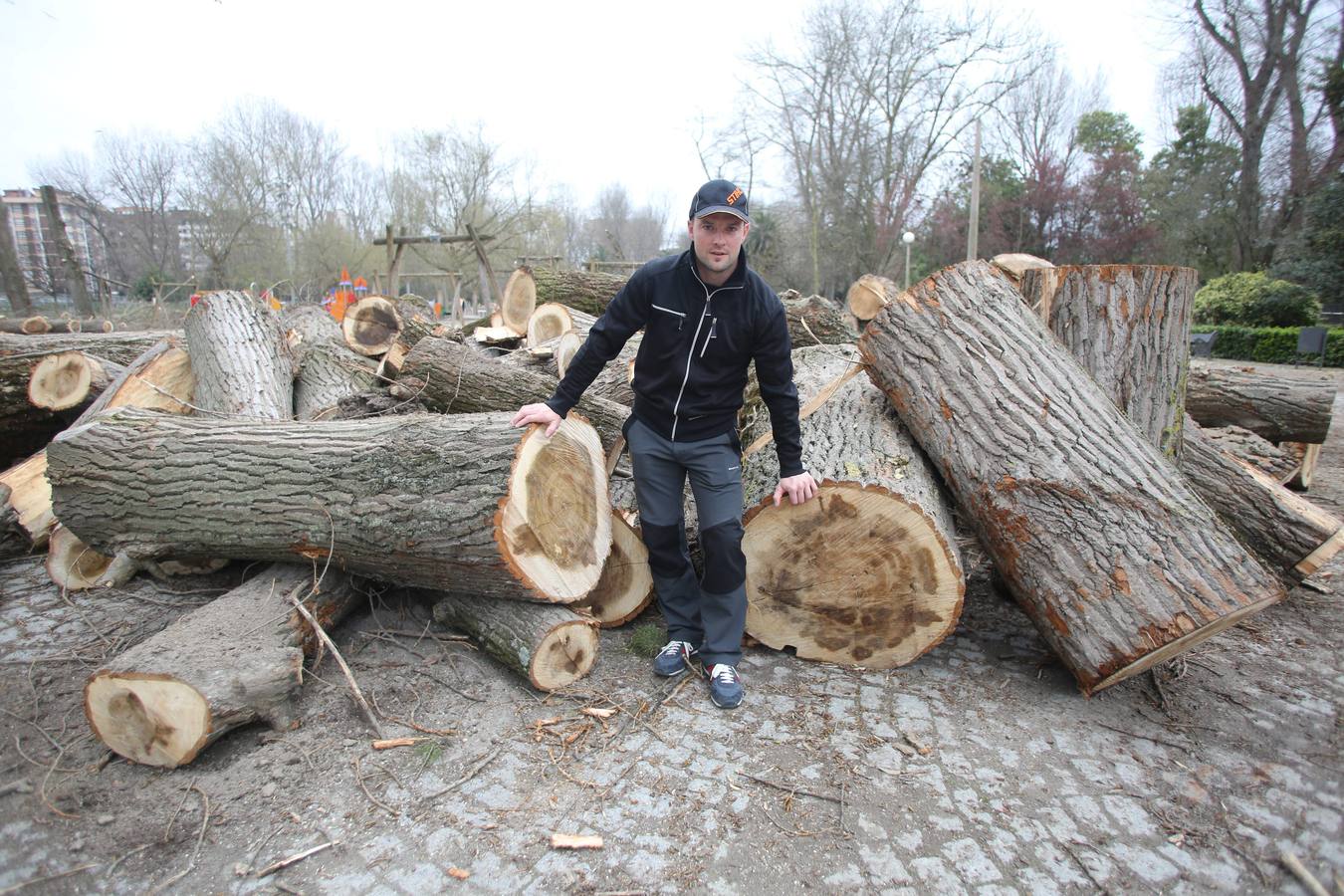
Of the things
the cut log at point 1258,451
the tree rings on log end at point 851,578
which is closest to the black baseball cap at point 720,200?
the tree rings on log end at point 851,578

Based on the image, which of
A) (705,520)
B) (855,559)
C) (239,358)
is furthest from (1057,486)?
(239,358)

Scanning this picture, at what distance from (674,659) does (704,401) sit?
41.4 inches

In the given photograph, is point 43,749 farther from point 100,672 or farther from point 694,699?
point 694,699

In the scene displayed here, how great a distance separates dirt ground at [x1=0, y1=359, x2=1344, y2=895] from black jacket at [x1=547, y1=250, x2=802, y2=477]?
1.04 metres

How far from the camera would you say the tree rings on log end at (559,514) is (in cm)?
267

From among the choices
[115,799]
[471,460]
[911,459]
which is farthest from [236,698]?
[911,459]

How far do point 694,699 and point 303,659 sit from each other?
4.99ft

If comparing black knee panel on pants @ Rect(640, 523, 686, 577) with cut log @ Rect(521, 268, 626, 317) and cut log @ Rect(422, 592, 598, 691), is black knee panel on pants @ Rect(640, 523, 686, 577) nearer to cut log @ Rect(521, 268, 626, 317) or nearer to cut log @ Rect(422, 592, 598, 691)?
cut log @ Rect(422, 592, 598, 691)

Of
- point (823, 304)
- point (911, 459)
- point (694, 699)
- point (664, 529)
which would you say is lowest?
point (694, 699)

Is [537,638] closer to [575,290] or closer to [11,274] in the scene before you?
[575,290]

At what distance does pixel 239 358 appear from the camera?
15.9ft

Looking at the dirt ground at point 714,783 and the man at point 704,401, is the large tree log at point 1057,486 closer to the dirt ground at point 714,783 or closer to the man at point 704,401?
the dirt ground at point 714,783

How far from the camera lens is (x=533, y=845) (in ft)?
6.65

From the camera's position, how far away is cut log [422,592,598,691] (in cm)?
274
